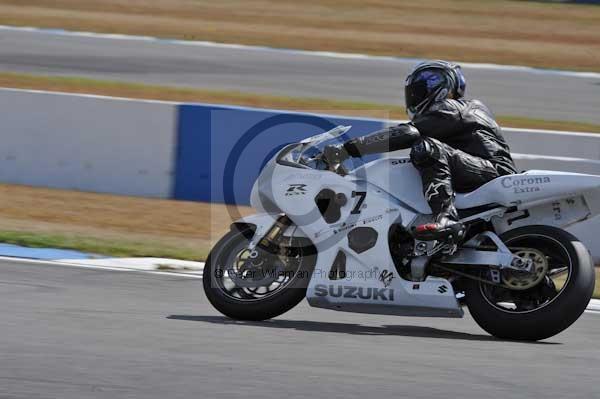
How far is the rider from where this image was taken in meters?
6.74

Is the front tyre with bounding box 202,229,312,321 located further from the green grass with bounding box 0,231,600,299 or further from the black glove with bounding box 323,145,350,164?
the green grass with bounding box 0,231,600,299

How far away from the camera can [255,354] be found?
6.12 metres

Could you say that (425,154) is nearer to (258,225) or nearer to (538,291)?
(538,291)

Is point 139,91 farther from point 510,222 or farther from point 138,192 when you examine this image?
point 510,222

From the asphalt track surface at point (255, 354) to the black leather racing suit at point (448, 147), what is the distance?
0.90 metres

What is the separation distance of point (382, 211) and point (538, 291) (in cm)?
104

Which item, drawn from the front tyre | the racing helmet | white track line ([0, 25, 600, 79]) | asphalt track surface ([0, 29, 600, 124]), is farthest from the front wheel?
white track line ([0, 25, 600, 79])

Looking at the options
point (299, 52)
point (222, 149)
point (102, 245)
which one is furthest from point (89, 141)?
point (299, 52)

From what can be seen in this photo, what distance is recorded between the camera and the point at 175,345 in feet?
20.6

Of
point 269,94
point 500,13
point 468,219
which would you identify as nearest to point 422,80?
point 468,219

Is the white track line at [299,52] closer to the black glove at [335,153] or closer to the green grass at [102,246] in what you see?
the green grass at [102,246]

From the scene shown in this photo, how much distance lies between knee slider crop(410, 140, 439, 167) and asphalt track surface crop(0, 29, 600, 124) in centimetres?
1256

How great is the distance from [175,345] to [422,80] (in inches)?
86.2

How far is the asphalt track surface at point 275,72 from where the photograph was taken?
20203 millimetres
